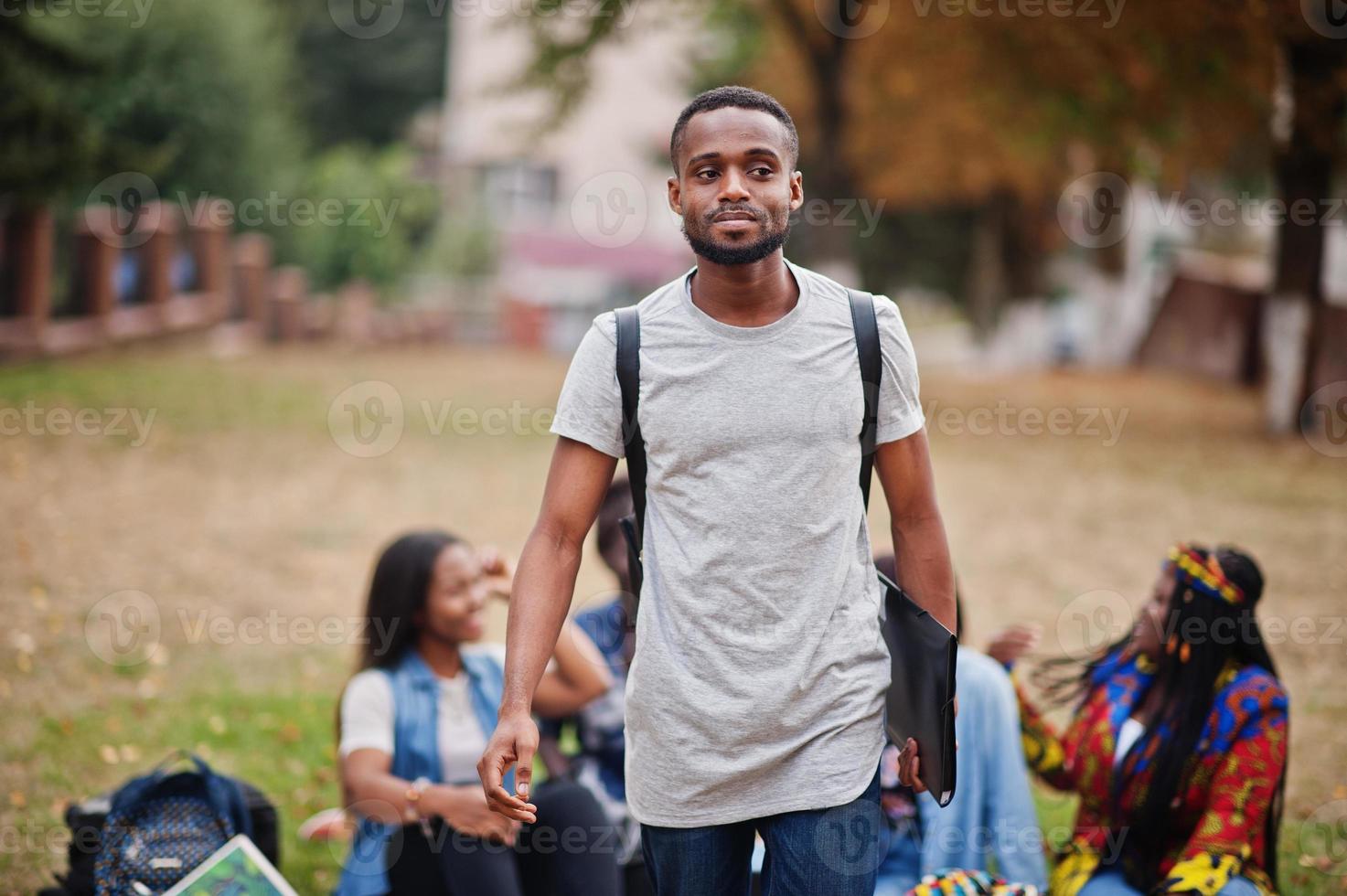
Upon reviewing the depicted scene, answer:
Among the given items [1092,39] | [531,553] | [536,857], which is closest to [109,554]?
[536,857]

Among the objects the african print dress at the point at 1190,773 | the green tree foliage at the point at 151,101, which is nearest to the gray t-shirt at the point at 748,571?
the african print dress at the point at 1190,773

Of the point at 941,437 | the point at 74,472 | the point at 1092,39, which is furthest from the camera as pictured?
the point at 941,437

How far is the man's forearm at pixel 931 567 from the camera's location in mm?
2730

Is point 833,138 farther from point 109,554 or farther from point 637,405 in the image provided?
point 637,405

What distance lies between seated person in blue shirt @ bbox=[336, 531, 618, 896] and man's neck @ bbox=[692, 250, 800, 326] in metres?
1.70

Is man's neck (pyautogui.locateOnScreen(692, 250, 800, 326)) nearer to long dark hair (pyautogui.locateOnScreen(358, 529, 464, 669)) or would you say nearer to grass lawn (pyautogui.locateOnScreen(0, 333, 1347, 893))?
long dark hair (pyautogui.locateOnScreen(358, 529, 464, 669))

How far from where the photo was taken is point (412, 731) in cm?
407

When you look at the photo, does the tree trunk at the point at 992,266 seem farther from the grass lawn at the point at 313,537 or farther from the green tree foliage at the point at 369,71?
the green tree foliage at the point at 369,71

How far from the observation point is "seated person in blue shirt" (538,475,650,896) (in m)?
4.25

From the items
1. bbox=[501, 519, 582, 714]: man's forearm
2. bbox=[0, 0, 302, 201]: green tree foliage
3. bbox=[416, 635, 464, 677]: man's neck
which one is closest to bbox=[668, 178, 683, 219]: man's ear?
bbox=[501, 519, 582, 714]: man's forearm

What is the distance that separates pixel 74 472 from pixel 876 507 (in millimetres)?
6358

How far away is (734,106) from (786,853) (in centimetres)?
141

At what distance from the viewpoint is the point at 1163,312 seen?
2453 centimetres

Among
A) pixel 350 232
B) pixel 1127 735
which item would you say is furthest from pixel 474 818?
pixel 350 232
